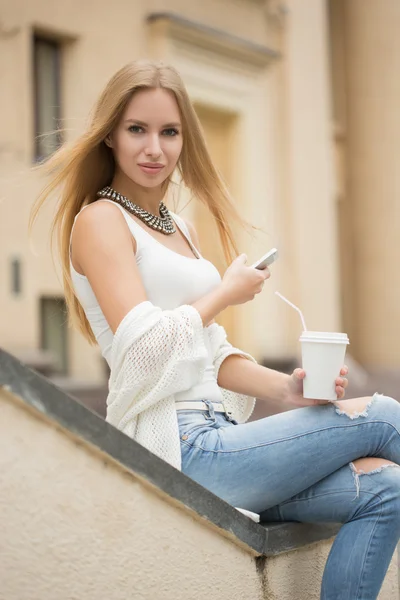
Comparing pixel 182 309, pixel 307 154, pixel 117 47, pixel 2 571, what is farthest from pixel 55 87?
pixel 2 571

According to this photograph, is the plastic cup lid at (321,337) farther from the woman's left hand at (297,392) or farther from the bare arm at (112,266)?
the bare arm at (112,266)

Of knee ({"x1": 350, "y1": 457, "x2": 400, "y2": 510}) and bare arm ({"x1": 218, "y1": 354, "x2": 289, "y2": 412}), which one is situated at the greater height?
bare arm ({"x1": 218, "y1": 354, "x2": 289, "y2": 412})

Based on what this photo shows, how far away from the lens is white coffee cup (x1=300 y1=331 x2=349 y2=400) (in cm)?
217

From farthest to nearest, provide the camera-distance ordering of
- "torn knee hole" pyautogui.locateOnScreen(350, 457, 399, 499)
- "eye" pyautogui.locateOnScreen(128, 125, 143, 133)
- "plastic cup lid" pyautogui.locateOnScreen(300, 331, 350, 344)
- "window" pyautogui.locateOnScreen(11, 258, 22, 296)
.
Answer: "window" pyautogui.locateOnScreen(11, 258, 22, 296) → "eye" pyautogui.locateOnScreen(128, 125, 143, 133) → "torn knee hole" pyautogui.locateOnScreen(350, 457, 399, 499) → "plastic cup lid" pyautogui.locateOnScreen(300, 331, 350, 344)

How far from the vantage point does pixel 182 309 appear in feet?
7.49

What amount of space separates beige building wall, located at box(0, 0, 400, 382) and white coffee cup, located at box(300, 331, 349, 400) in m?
4.04

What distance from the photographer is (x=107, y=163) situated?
2.63 metres

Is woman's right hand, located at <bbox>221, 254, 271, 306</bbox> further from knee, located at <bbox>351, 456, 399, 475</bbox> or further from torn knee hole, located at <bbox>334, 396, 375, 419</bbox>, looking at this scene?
knee, located at <bbox>351, 456, 399, 475</bbox>

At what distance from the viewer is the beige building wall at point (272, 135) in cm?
767

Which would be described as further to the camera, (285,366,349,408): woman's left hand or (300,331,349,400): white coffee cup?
(285,366,349,408): woman's left hand

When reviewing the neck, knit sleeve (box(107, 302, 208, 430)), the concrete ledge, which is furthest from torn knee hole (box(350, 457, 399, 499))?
the neck

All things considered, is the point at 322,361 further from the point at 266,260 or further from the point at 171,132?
the point at 171,132

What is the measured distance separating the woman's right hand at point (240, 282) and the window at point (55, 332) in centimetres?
569

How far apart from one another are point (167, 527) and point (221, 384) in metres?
0.66
